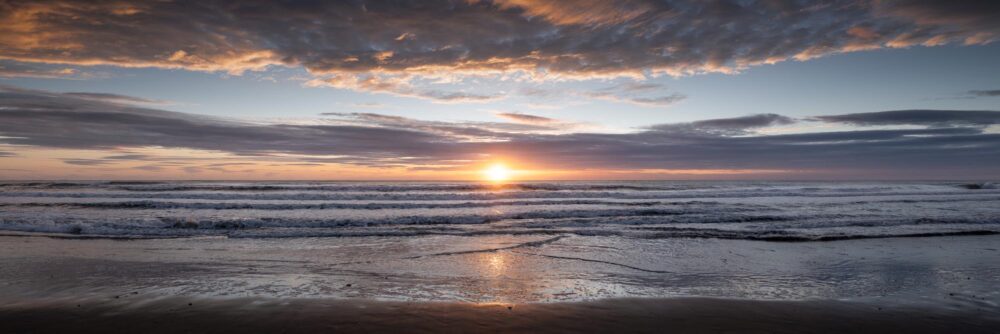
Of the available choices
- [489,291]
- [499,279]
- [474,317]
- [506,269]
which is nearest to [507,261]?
[506,269]

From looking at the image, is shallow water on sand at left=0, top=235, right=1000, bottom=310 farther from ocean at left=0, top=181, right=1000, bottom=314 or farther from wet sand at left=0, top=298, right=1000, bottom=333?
wet sand at left=0, top=298, right=1000, bottom=333

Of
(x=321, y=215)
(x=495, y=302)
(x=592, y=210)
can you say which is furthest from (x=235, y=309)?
(x=592, y=210)

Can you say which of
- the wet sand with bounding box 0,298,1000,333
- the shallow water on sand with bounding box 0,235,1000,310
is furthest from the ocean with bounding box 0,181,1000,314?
the wet sand with bounding box 0,298,1000,333

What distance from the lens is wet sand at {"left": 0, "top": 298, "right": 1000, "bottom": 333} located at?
4914mm

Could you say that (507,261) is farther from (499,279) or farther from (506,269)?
(499,279)

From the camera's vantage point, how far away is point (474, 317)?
5.21 meters

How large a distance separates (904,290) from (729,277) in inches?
85.9

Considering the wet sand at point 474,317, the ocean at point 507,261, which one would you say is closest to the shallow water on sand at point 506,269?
the ocean at point 507,261

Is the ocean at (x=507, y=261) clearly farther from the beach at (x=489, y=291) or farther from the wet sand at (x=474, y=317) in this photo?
the wet sand at (x=474, y=317)

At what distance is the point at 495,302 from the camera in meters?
5.82

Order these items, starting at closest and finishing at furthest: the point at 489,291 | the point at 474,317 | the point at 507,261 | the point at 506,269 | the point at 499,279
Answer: the point at 474,317 → the point at 489,291 → the point at 499,279 → the point at 506,269 → the point at 507,261

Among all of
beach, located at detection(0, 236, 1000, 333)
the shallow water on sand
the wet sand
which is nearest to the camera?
the wet sand

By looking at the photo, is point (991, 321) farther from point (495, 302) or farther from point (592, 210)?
point (592, 210)

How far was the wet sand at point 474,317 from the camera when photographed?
491 centimetres
